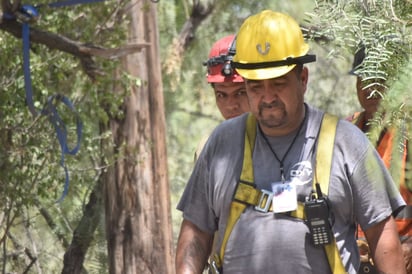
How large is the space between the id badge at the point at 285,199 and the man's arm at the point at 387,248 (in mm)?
312

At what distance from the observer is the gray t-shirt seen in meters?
4.02

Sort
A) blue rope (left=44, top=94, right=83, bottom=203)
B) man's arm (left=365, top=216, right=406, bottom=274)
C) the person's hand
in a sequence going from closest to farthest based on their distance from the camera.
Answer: man's arm (left=365, top=216, right=406, bottom=274)
the person's hand
blue rope (left=44, top=94, right=83, bottom=203)

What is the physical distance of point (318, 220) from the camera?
3.94m

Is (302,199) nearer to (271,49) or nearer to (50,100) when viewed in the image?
(271,49)

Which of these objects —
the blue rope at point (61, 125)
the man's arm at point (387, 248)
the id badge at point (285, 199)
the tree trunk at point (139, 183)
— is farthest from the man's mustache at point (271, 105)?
the tree trunk at point (139, 183)

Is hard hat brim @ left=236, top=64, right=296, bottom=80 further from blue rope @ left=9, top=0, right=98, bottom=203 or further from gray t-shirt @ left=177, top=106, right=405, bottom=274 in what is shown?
blue rope @ left=9, top=0, right=98, bottom=203

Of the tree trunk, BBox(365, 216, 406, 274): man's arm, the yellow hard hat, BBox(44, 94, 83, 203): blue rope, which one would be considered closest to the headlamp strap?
the yellow hard hat

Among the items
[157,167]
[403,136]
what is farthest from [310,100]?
[403,136]

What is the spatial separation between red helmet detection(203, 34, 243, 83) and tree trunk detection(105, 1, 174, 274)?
3.25 metres

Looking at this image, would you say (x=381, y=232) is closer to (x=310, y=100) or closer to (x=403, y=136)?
(x=403, y=136)

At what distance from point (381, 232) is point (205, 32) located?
915 cm

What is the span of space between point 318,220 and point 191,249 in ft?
2.13

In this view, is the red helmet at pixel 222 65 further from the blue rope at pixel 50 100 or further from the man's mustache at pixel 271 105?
the blue rope at pixel 50 100

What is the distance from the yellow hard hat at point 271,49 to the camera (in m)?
4.16
